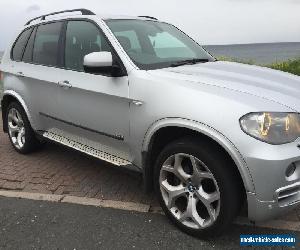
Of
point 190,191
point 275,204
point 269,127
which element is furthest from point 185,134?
point 275,204

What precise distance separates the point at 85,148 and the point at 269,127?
7.14 ft

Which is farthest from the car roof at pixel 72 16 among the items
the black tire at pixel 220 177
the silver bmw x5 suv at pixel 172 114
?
the black tire at pixel 220 177

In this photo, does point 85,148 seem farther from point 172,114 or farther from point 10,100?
point 10,100

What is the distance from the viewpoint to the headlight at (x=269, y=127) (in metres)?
2.93

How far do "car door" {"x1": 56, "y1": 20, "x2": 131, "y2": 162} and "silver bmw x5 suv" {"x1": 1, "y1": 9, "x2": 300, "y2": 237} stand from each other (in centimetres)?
1

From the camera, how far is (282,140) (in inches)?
116

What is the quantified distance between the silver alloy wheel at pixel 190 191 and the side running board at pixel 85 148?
552 mm

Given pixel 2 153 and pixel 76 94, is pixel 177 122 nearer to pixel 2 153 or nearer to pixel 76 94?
pixel 76 94

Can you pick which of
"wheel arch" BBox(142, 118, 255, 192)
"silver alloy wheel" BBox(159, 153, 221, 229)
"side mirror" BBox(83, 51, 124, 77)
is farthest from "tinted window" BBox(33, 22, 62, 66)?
"silver alloy wheel" BBox(159, 153, 221, 229)

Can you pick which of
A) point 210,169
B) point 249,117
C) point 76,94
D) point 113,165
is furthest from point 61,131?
point 249,117

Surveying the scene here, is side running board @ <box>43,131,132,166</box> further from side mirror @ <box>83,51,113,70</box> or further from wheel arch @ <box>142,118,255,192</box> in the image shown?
side mirror @ <box>83,51,113,70</box>

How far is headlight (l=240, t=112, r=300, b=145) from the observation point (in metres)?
2.93

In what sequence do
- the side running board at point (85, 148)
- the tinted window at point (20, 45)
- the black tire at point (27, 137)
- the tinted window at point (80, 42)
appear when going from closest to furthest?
the side running board at point (85, 148) < the tinted window at point (80, 42) < the black tire at point (27, 137) < the tinted window at point (20, 45)

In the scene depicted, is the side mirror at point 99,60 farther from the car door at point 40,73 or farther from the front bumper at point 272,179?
the front bumper at point 272,179
